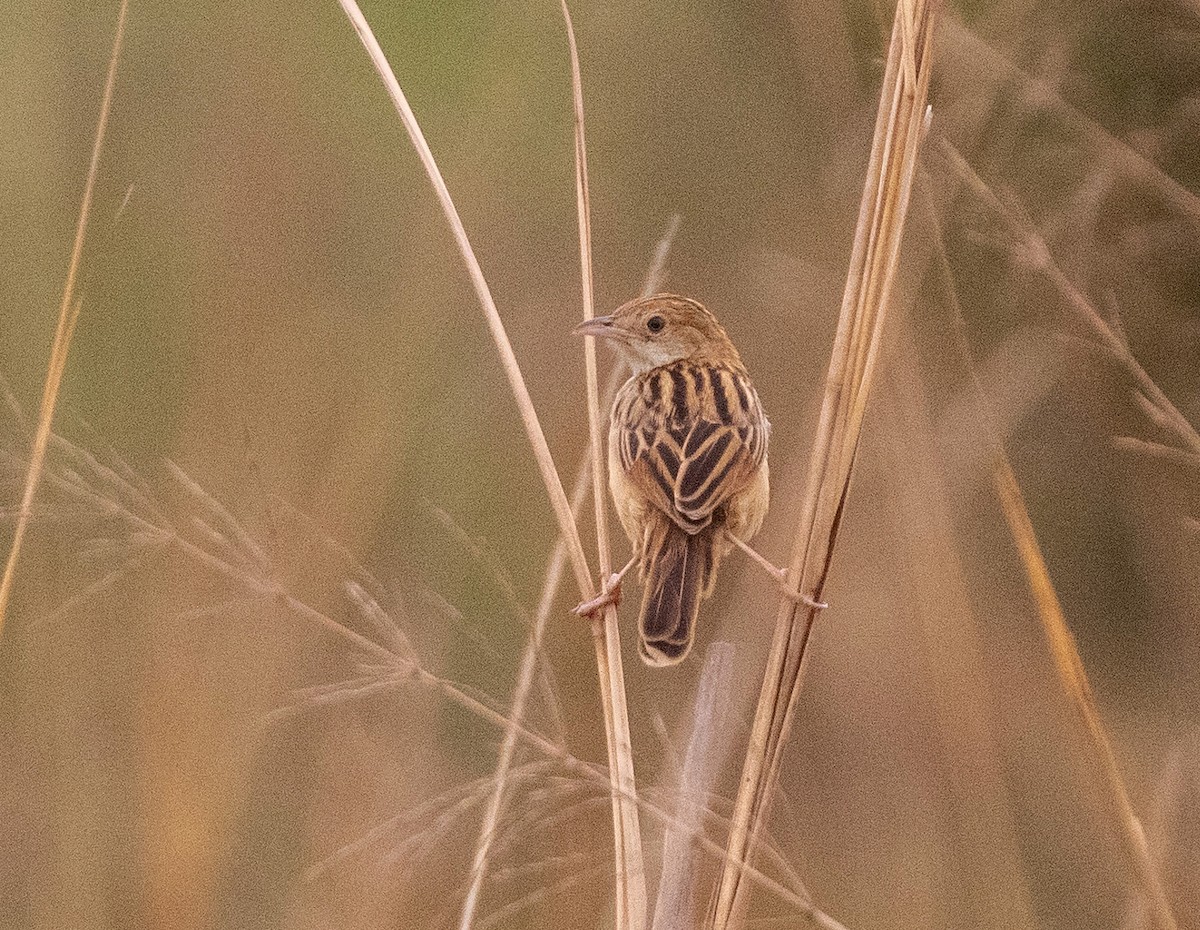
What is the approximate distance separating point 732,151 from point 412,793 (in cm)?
168

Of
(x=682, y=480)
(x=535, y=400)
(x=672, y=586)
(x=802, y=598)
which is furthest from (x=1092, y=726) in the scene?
(x=535, y=400)

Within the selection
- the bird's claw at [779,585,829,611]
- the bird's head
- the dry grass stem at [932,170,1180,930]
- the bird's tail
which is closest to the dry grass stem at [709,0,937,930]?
the bird's claw at [779,585,829,611]

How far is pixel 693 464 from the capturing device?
8.73 ft

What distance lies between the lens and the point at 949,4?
10.1 feet

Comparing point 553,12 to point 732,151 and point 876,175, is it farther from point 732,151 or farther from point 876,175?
point 876,175

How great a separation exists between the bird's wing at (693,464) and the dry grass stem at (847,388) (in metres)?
0.64

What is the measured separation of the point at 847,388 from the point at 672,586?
709 mm

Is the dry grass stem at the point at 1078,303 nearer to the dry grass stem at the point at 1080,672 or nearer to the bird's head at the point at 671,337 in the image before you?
the dry grass stem at the point at 1080,672

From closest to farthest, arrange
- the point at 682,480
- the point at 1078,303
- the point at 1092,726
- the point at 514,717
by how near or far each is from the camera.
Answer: the point at 1092,726
the point at 514,717
the point at 1078,303
the point at 682,480

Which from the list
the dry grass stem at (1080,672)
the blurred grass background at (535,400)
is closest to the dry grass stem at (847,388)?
the dry grass stem at (1080,672)

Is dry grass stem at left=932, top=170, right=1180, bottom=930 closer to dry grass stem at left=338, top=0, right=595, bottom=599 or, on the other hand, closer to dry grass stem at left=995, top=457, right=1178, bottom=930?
dry grass stem at left=995, top=457, right=1178, bottom=930

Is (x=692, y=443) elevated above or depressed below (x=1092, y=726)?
above

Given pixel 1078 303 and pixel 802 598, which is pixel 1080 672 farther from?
pixel 1078 303

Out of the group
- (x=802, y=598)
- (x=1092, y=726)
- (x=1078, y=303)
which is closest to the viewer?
(x=802, y=598)
